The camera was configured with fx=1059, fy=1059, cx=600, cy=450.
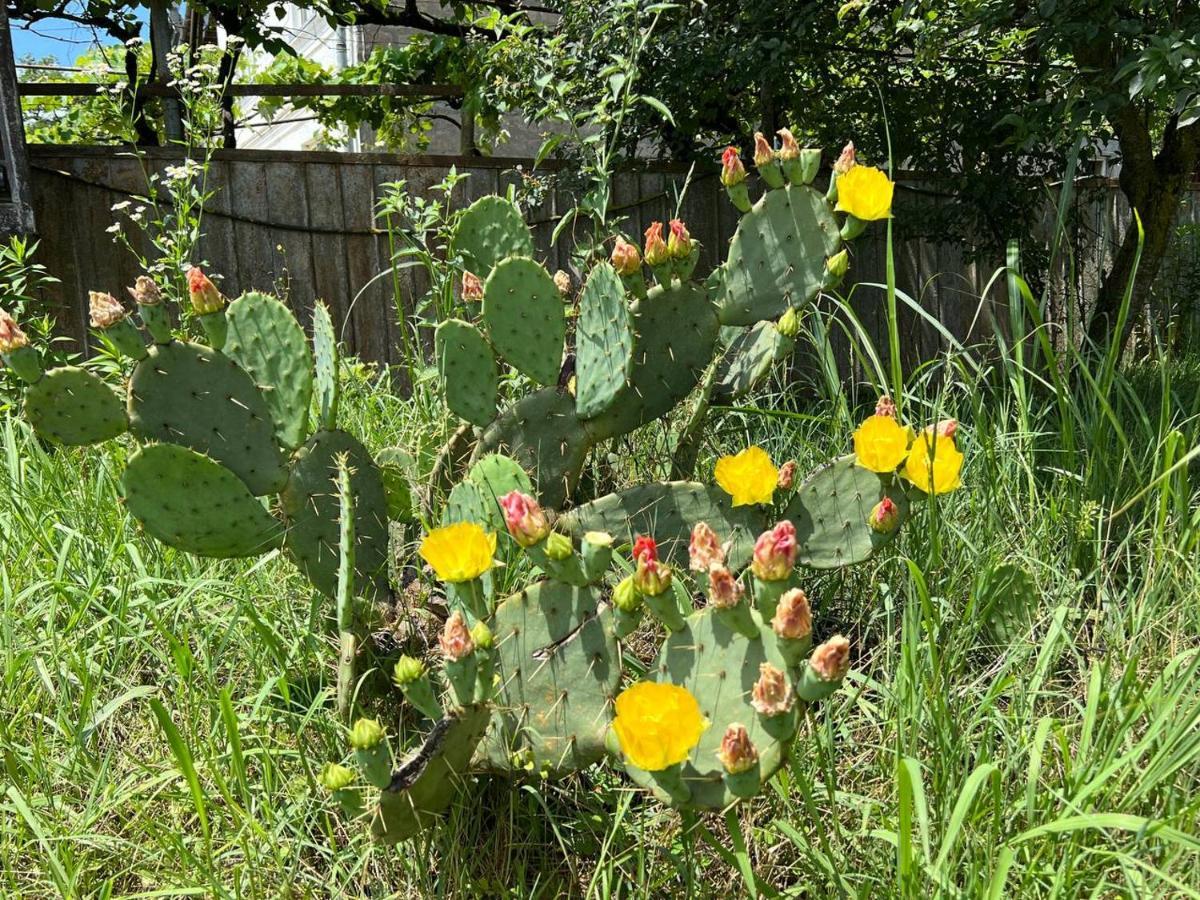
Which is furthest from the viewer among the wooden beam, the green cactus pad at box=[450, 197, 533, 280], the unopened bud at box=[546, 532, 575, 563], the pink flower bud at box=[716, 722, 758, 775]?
the wooden beam

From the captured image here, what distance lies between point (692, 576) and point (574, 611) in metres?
0.51

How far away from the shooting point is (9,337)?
4.36 feet

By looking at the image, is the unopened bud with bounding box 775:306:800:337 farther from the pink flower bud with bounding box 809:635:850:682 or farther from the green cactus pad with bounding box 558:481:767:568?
the pink flower bud with bounding box 809:635:850:682

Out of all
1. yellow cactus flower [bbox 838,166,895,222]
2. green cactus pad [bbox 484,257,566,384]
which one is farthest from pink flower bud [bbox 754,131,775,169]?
green cactus pad [bbox 484,257,566,384]

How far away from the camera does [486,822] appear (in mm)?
1326

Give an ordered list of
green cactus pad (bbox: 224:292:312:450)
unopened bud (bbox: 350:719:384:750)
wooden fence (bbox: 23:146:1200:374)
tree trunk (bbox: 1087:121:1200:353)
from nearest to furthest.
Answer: unopened bud (bbox: 350:719:384:750), green cactus pad (bbox: 224:292:312:450), tree trunk (bbox: 1087:121:1200:353), wooden fence (bbox: 23:146:1200:374)

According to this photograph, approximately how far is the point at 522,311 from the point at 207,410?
1.62 feet

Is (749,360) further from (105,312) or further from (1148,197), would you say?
(1148,197)

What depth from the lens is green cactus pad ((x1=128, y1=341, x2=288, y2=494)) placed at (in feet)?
4.85

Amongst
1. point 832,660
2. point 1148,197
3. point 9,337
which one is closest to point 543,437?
point 9,337

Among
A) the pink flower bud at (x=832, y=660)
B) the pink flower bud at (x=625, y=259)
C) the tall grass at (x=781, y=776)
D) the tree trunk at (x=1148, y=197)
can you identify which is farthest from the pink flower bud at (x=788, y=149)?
the tree trunk at (x=1148, y=197)

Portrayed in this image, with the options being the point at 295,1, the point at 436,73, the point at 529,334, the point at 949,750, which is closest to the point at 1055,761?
the point at 949,750

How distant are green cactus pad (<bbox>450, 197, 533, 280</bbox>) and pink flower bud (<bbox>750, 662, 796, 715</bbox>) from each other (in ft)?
4.07

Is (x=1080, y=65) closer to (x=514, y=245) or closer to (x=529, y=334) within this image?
(x=514, y=245)
